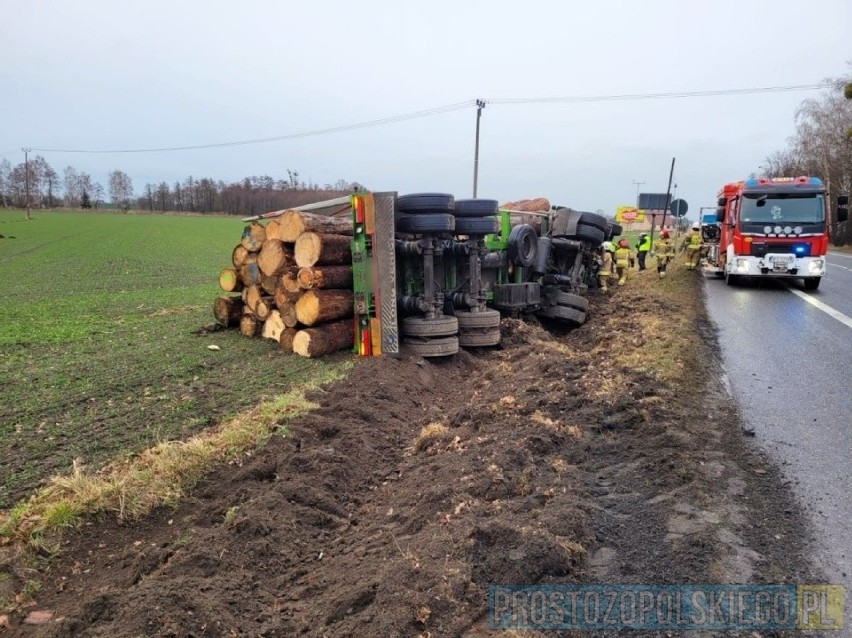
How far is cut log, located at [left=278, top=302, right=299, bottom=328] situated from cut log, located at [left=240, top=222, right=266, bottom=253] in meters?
1.09

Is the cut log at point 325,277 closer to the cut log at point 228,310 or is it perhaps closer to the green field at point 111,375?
the green field at point 111,375

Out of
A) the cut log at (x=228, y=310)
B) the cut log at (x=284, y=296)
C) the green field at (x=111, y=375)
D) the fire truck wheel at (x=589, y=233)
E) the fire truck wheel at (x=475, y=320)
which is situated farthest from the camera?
the fire truck wheel at (x=589, y=233)

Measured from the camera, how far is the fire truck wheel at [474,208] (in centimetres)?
723

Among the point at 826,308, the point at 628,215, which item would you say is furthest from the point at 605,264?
the point at 628,215

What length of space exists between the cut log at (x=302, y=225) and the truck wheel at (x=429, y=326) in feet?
4.75

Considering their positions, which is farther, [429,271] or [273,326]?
[273,326]

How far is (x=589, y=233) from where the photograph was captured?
10.8m

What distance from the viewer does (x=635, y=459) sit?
3.78 metres

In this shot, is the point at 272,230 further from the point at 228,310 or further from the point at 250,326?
the point at 228,310

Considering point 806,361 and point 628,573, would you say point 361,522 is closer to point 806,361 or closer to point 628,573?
point 628,573

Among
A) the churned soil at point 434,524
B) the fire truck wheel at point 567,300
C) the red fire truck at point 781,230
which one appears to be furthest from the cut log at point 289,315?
the red fire truck at point 781,230

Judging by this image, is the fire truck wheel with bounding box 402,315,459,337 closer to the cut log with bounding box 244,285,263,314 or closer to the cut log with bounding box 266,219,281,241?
the cut log with bounding box 266,219,281,241

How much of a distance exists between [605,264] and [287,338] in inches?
362

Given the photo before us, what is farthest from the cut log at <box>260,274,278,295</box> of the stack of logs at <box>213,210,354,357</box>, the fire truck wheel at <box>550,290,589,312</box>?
the fire truck wheel at <box>550,290,589,312</box>
